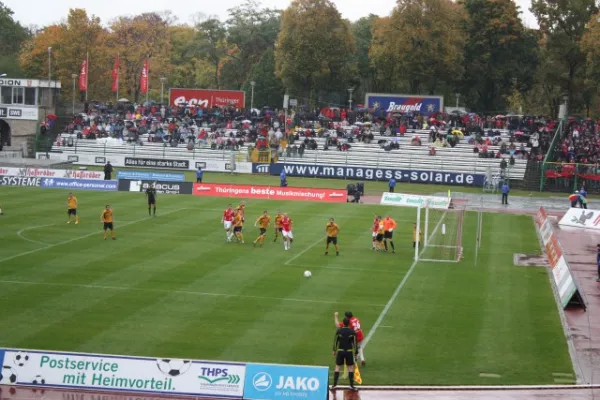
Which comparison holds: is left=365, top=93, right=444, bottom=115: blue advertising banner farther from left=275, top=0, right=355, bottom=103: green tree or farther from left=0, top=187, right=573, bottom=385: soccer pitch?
left=0, top=187, right=573, bottom=385: soccer pitch

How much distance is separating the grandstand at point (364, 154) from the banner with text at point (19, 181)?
778 inches

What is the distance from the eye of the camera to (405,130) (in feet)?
277

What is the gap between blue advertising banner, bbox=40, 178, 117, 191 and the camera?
Result: 60844mm

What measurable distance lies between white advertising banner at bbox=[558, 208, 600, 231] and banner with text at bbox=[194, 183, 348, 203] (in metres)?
14.4

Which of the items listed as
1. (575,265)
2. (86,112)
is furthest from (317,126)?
(575,265)

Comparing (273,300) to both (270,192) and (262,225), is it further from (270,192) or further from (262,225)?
(270,192)

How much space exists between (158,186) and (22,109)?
99.7 feet

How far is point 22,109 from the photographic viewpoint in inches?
3342

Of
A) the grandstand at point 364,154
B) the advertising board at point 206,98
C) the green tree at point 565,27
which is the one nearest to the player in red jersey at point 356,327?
the grandstand at point 364,154

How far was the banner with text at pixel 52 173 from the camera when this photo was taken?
62344mm

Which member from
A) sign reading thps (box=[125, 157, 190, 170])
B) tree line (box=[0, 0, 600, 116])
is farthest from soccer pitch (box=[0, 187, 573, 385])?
tree line (box=[0, 0, 600, 116])

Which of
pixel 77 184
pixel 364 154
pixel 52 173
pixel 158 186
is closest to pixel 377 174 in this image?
pixel 364 154

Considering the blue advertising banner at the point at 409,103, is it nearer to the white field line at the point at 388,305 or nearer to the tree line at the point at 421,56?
the tree line at the point at 421,56

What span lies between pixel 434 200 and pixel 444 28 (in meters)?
43.2
